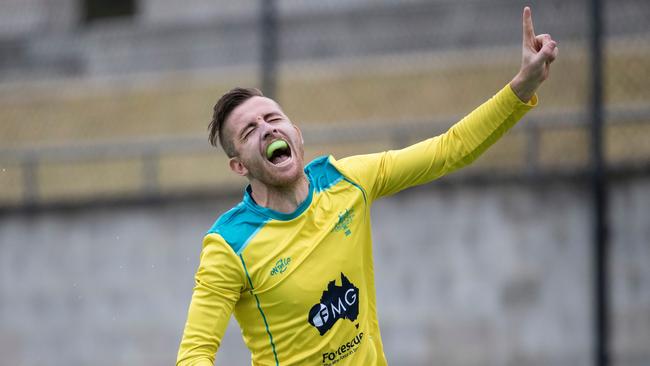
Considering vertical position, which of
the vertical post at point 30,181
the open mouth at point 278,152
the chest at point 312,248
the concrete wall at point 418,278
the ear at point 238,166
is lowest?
the concrete wall at point 418,278

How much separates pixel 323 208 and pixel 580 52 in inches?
101

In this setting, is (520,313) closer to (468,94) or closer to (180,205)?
(468,94)

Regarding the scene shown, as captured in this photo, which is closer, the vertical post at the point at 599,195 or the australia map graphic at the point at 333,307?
the australia map graphic at the point at 333,307

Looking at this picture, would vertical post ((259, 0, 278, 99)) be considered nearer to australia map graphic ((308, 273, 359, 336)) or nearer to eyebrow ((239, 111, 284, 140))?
eyebrow ((239, 111, 284, 140))

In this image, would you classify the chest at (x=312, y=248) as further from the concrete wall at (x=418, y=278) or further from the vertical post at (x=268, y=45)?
the vertical post at (x=268, y=45)

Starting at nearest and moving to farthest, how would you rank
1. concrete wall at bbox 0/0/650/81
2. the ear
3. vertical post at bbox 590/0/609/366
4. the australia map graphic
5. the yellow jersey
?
1. the yellow jersey
2. the australia map graphic
3. the ear
4. vertical post at bbox 590/0/609/366
5. concrete wall at bbox 0/0/650/81

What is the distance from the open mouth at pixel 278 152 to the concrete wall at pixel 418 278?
2.26 meters

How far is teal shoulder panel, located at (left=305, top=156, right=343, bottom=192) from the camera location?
367 centimetres

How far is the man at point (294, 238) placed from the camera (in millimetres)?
3365

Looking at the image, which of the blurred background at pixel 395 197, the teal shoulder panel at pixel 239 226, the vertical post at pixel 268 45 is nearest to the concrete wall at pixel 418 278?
the blurred background at pixel 395 197

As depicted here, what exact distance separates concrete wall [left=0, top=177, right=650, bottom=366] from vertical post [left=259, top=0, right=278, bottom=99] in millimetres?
766

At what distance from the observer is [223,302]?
10.9ft

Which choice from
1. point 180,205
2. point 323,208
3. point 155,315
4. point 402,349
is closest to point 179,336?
point 155,315

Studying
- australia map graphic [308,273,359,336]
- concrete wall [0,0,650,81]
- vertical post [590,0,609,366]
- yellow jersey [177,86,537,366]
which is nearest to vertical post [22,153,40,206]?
concrete wall [0,0,650,81]
